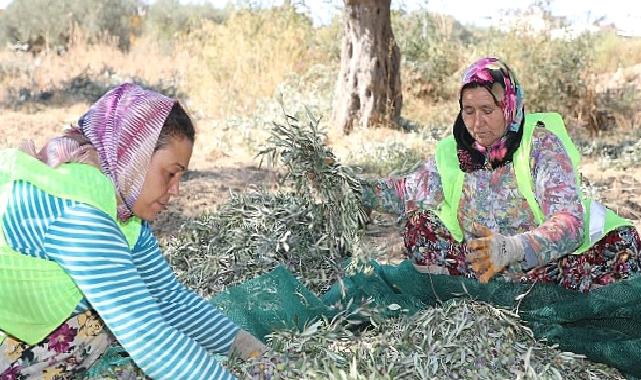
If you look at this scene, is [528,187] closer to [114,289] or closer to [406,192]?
[406,192]

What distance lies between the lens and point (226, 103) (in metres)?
8.77

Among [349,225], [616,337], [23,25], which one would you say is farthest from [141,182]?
[23,25]

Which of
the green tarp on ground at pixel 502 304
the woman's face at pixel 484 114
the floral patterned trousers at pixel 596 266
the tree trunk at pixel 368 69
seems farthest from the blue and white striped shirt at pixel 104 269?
the tree trunk at pixel 368 69

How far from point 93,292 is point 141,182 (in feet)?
0.84

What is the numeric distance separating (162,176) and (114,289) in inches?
10.3

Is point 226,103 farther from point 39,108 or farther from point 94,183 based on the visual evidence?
point 94,183

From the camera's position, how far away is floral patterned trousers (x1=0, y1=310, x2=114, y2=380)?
1882 mm

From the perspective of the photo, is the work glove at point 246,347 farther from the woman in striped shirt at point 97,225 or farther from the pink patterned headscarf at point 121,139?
the pink patterned headscarf at point 121,139

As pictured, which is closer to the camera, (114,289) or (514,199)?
(114,289)

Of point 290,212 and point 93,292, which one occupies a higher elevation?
point 93,292

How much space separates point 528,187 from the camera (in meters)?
2.78

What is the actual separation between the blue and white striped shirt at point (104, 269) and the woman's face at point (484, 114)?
1.47m

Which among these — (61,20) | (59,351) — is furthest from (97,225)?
(61,20)

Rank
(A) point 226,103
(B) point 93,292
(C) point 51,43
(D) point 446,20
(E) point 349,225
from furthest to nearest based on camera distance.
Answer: (C) point 51,43
(D) point 446,20
(A) point 226,103
(E) point 349,225
(B) point 93,292
